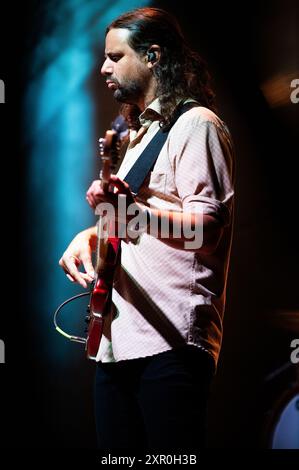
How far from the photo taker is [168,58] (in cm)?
165

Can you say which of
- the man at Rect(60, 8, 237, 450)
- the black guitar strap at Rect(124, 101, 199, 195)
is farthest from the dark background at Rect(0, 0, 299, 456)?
the black guitar strap at Rect(124, 101, 199, 195)

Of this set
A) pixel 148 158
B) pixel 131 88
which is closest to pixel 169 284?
pixel 148 158

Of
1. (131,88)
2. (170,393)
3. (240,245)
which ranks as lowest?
(170,393)

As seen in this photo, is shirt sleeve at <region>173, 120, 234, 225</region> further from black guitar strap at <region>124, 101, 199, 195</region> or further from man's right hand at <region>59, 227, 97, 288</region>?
man's right hand at <region>59, 227, 97, 288</region>

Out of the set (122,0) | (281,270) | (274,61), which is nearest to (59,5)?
(122,0)

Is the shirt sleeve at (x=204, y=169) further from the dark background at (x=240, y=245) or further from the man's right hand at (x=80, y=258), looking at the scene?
the dark background at (x=240, y=245)

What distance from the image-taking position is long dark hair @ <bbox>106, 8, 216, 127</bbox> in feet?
5.28

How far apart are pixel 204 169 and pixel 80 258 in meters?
0.59

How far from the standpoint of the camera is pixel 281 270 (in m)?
2.47

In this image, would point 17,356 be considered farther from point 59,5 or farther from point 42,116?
point 59,5

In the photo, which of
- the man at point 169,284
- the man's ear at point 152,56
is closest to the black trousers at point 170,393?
the man at point 169,284

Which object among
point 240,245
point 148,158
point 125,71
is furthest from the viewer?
point 240,245

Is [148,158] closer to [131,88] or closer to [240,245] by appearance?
[131,88]
